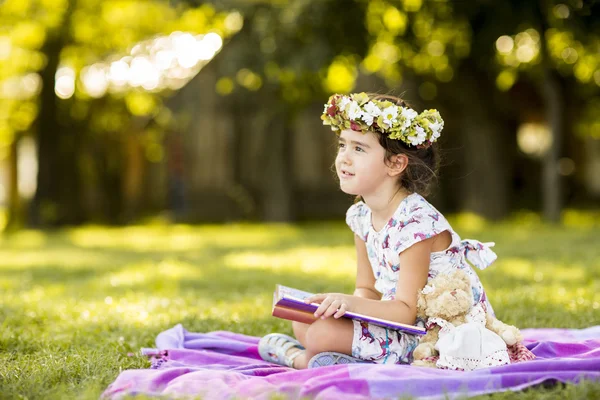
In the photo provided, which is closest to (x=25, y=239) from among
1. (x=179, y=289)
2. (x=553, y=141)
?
(x=179, y=289)

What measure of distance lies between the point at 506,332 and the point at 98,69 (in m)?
16.5

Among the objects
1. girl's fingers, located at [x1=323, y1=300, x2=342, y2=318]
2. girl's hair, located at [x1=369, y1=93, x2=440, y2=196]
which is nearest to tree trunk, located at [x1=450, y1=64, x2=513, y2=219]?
girl's hair, located at [x1=369, y1=93, x2=440, y2=196]

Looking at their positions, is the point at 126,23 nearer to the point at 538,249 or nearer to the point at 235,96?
the point at 235,96

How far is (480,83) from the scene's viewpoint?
15.3 metres

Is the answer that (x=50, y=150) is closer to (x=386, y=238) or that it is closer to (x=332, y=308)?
(x=386, y=238)

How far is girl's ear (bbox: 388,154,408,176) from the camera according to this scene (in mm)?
4000

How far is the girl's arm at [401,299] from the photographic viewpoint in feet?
11.9

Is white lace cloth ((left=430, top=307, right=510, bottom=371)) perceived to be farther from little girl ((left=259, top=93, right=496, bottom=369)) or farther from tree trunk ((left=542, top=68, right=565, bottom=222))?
tree trunk ((left=542, top=68, right=565, bottom=222))

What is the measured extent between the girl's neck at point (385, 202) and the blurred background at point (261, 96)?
→ 810 cm

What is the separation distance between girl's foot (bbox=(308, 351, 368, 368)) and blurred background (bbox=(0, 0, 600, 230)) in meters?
8.76

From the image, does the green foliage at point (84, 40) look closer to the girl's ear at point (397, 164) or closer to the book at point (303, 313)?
the girl's ear at point (397, 164)

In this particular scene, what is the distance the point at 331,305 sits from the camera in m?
3.61

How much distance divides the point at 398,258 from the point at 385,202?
0.32m

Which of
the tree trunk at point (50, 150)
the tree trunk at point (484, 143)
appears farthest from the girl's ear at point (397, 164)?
the tree trunk at point (50, 150)
